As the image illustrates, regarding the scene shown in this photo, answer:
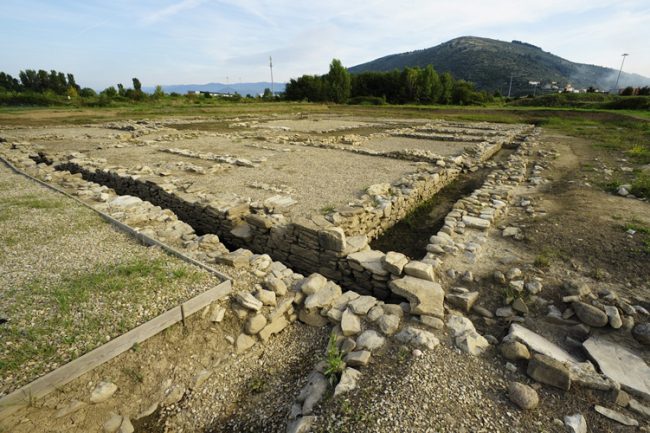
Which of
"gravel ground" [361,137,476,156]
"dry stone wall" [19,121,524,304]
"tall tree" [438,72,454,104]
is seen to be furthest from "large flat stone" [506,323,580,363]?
"tall tree" [438,72,454,104]

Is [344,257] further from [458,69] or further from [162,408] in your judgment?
[458,69]

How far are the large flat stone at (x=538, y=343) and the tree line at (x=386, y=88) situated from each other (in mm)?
62003

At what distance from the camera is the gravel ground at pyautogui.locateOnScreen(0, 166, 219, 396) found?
3.28 m

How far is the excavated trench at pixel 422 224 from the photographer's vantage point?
7.41 meters

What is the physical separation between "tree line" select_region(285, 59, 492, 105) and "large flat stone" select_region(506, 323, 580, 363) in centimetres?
6200

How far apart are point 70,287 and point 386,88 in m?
69.9

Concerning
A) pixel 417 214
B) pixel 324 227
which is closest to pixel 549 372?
pixel 324 227

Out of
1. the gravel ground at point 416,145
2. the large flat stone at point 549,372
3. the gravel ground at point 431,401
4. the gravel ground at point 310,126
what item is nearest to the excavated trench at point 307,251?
the gravel ground at point 431,401

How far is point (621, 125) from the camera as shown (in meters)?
25.1

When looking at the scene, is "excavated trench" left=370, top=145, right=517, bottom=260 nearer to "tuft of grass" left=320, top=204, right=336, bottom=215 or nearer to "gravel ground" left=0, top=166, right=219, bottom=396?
"tuft of grass" left=320, top=204, right=336, bottom=215

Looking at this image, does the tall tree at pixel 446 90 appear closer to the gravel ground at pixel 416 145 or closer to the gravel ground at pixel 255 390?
the gravel ground at pixel 416 145

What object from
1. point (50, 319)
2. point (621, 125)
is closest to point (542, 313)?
point (50, 319)

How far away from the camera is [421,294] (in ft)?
14.3

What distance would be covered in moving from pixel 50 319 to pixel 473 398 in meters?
4.80
